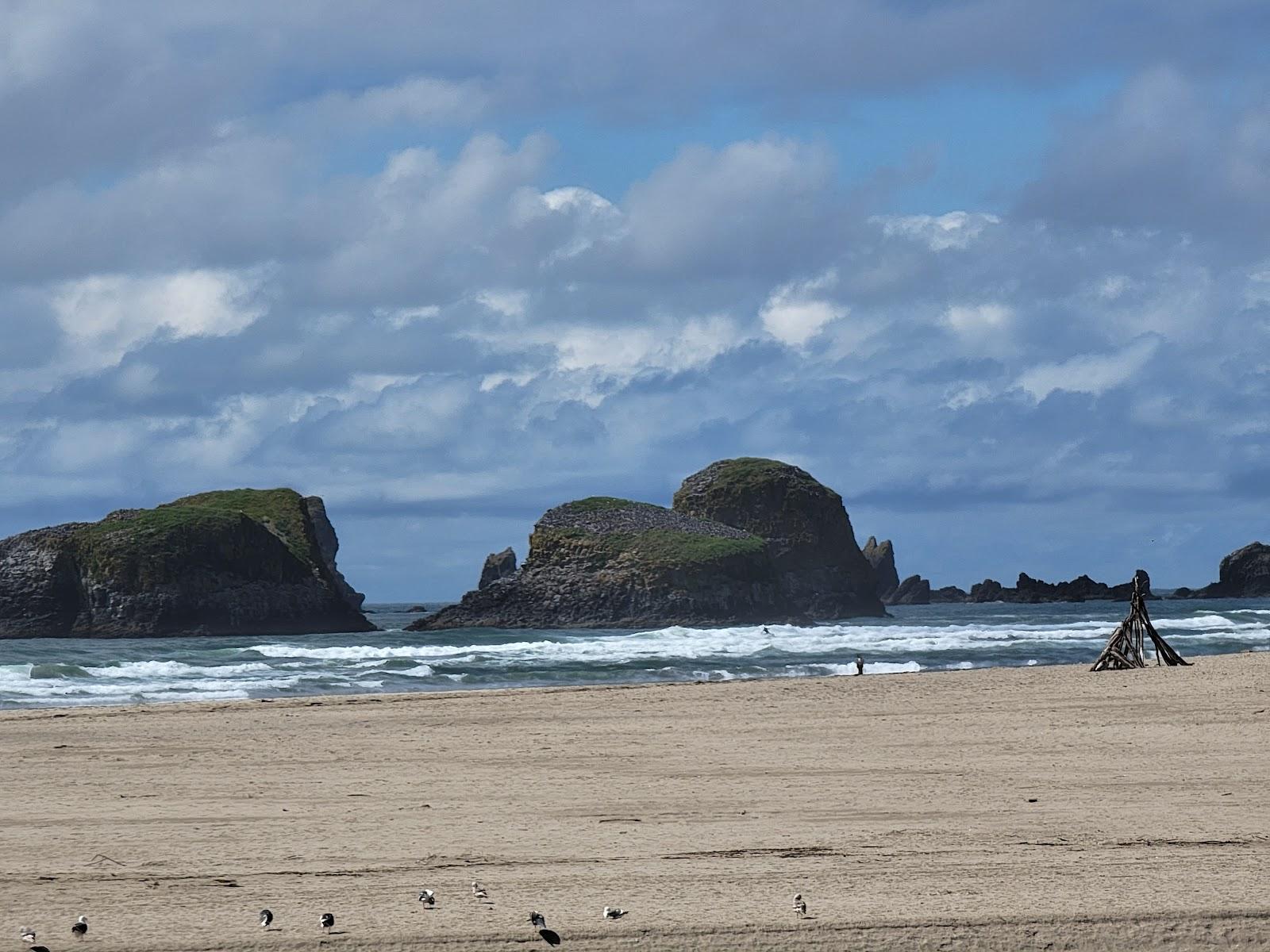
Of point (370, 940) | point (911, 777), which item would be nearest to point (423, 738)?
point (911, 777)

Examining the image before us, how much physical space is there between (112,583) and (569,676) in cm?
4990

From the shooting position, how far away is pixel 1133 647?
26.5 m

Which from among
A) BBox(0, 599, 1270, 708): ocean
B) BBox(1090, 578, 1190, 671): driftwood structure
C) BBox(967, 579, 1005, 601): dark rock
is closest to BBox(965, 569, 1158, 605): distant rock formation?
BBox(967, 579, 1005, 601): dark rock

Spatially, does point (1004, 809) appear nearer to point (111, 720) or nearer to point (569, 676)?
point (111, 720)

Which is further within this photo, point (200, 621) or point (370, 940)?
point (200, 621)

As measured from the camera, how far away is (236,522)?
3098 inches

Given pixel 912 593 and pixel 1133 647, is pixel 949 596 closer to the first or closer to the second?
pixel 912 593

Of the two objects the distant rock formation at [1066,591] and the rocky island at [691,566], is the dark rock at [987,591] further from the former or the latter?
the rocky island at [691,566]

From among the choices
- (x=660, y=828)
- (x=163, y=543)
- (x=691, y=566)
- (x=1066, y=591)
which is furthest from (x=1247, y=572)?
(x=660, y=828)

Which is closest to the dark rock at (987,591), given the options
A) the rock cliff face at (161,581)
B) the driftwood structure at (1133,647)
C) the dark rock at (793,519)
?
the dark rock at (793,519)

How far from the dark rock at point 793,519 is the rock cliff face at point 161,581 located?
34196mm

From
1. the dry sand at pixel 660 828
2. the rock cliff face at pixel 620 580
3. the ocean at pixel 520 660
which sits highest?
the rock cliff face at pixel 620 580

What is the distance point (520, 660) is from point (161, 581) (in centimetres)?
4225

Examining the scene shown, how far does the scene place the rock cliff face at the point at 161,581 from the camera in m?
73.9
